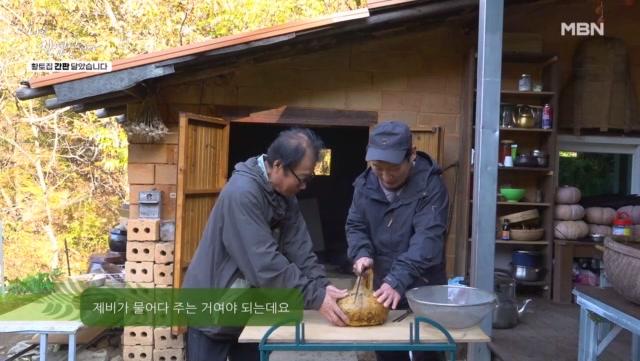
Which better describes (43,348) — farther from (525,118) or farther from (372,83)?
(525,118)

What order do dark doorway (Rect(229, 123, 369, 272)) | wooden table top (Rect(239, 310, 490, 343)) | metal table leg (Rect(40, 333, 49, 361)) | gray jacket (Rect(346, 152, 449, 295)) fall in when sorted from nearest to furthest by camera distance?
wooden table top (Rect(239, 310, 490, 343)) → gray jacket (Rect(346, 152, 449, 295)) → metal table leg (Rect(40, 333, 49, 361)) → dark doorway (Rect(229, 123, 369, 272))

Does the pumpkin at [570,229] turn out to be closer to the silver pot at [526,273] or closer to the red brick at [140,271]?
the silver pot at [526,273]

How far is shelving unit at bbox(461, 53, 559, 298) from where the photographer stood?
5.22 m

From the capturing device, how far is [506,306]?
14.8 ft

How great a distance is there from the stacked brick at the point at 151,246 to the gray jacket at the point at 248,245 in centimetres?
265

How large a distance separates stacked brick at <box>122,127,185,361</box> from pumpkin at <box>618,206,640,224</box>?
413 cm

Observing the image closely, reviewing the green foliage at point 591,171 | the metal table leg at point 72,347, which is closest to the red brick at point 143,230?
the metal table leg at point 72,347

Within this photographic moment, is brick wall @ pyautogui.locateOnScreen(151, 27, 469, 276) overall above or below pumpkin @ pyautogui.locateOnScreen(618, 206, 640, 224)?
above

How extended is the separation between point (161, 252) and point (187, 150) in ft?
3.14

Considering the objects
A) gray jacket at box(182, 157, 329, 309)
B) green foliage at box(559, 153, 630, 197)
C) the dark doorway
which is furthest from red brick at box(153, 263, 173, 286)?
green foliage at box(559, 153, 630, 197)

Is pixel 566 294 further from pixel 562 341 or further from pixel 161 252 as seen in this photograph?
pixel 161 252

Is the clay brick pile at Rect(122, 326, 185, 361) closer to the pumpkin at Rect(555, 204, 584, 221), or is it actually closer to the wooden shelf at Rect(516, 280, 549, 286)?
the wooden shelf at Rect(516, 280, 549, 286)

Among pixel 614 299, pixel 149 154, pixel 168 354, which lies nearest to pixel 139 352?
pixel 168 354

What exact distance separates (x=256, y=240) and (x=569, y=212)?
3953 mm
